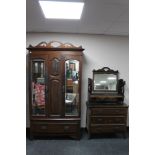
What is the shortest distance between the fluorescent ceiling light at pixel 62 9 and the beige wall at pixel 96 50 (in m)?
1.25

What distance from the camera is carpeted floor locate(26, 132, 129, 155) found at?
3.36m

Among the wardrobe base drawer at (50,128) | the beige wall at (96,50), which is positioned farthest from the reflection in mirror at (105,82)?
the wardrobe base drawer at (50,128)

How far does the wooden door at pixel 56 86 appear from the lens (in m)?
4.00

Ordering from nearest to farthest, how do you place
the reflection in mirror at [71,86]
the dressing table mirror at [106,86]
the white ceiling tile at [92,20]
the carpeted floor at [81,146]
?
the white ceiling tile at [92,20] → the carpeted floor at [81,146] → the reflection in mirror at [71,86] → the dressing table mirror at [106,86]

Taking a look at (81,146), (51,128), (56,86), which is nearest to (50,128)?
(51,128)

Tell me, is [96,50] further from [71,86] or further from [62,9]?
[62,9]

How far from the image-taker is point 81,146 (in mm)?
3639

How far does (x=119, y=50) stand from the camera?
4598mm

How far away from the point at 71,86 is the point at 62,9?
5.71 feet

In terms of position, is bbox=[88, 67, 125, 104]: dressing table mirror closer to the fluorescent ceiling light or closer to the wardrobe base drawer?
the wardrobe base drawer

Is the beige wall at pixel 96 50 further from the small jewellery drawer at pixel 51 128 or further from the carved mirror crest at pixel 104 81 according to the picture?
the small jewellery drawer at pixel 51 128

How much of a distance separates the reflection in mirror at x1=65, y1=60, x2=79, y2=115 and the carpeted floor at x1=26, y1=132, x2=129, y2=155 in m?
0.63

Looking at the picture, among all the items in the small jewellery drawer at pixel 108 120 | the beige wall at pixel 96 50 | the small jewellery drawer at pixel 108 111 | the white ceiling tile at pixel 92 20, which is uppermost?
the white ceiling tile at pixel 92 20
